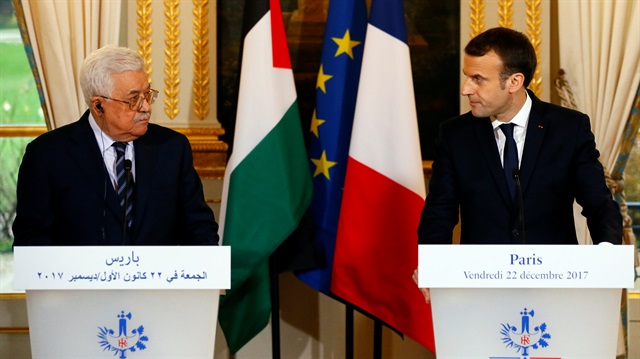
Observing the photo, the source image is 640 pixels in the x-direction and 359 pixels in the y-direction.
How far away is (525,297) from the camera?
8.91ft

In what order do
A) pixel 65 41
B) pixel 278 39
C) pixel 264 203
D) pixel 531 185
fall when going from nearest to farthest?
pixel 531 185
pixel 264 203
pixel 278 39
pixel 65 41

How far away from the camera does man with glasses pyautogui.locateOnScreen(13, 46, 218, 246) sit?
3.19 metres

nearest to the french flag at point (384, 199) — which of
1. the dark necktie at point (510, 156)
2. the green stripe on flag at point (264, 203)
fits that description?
the green stripe on flag at point (264, 203)

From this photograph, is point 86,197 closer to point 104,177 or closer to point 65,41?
point 104,177

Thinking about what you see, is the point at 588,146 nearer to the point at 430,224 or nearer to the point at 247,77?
the point at 430,224

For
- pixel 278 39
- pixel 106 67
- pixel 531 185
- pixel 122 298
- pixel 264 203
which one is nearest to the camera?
pixel 122 298

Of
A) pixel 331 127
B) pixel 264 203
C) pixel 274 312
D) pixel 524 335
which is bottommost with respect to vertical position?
pixel 274 312

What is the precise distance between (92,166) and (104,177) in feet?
0.19

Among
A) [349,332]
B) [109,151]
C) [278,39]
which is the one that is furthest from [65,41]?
[349,332]

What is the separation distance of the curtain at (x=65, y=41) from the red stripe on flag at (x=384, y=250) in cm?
140

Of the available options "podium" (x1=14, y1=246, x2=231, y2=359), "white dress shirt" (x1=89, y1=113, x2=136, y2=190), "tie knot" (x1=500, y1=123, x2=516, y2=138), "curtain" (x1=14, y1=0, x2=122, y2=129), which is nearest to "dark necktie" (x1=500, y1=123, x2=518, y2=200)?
"tie knot" (x1=500, y1=123, x2=516, y2=138)

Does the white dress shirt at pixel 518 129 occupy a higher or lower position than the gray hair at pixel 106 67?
lower

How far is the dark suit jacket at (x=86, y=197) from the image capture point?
3.20 metres

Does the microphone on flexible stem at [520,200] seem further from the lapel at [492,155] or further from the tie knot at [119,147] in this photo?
the tie knot at [119,147]
